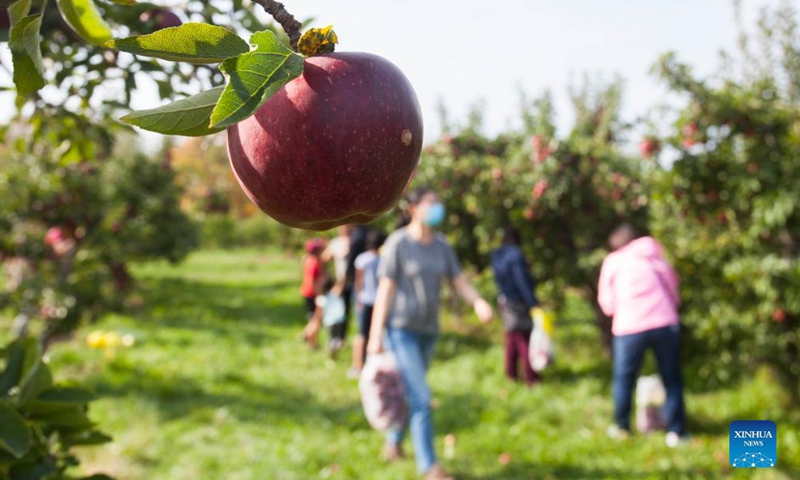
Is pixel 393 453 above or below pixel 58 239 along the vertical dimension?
below

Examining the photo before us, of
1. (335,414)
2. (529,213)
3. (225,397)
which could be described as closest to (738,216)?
(529,213)

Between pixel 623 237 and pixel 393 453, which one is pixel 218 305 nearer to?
pixel 393 453

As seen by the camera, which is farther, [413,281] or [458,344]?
Result: [458,344]

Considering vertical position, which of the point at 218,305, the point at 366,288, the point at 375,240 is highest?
the point at 375,240

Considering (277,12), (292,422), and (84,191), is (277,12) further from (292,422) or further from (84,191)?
(84,191)

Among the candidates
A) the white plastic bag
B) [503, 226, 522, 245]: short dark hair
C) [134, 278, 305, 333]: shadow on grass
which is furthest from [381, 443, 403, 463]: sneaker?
[134, 278, 305, 333]: shadow on grass

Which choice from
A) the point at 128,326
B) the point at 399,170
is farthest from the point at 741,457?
the point at 128,326

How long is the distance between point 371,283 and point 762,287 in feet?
9.59

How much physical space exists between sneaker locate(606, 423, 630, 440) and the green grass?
2.8 inches

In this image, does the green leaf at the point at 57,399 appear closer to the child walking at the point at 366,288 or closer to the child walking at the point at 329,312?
the child walking at the point at 366,288

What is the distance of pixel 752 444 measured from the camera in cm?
235

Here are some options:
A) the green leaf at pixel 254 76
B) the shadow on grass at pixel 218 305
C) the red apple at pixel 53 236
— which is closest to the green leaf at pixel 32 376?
the green leaf at pixel 254 76

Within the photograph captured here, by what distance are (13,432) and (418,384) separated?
2597 mm

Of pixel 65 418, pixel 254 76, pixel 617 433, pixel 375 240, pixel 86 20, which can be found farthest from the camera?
pixel 375 240
